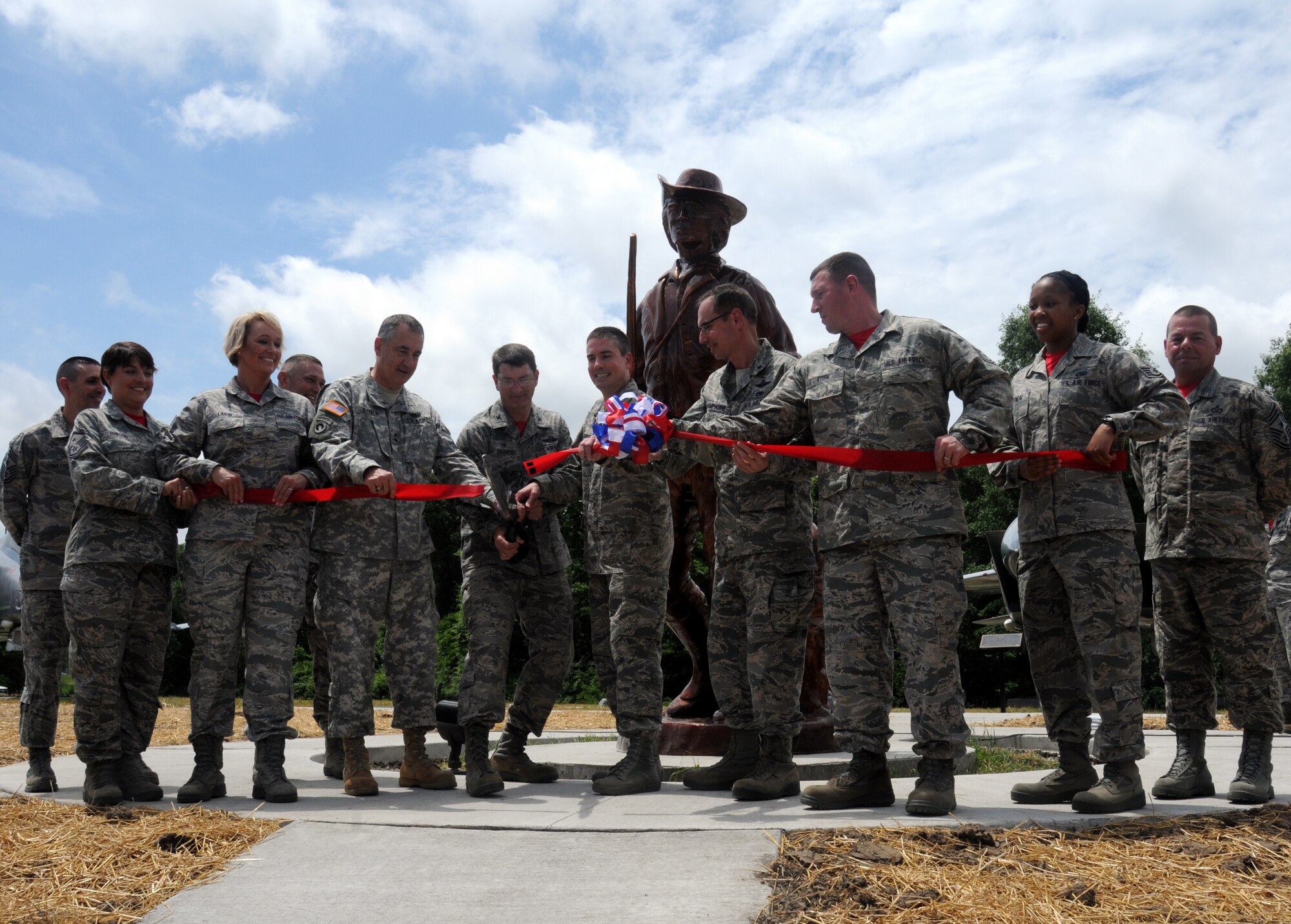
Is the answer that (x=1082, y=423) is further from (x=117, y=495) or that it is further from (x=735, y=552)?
(x=117, y=495)

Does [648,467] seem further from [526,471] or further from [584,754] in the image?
[584,754]

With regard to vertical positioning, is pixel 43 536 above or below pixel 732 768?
above

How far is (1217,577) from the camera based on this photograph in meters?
5.12

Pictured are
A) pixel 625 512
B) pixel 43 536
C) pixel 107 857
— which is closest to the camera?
pixel 107 857

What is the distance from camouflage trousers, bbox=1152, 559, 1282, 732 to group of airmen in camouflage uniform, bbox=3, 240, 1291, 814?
0.04 ft

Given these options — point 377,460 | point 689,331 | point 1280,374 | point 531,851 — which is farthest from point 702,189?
point 1280,374

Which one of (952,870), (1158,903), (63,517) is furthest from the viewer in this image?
(63,517)

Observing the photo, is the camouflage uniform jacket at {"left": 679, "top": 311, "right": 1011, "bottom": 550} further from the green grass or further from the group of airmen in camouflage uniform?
the green grass

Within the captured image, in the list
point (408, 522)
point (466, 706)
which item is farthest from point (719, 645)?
point (408, 522)

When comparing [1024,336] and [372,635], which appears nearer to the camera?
[372,635]

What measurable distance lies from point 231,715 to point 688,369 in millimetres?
3252

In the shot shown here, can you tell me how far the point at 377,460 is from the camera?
550cm

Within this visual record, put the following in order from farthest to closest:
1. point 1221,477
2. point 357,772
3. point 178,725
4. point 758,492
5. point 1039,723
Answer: point 178,725, point 1039,723, point 357,772, point 1221,477, point 758,492

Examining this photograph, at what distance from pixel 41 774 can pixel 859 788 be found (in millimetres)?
4230
